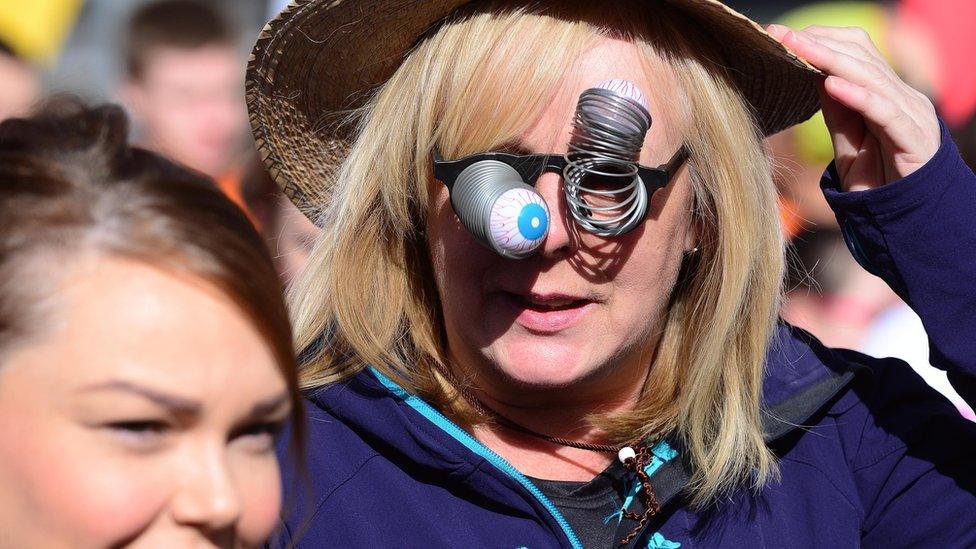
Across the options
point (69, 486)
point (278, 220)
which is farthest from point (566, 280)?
point (278, 220)

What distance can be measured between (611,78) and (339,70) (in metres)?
0.57

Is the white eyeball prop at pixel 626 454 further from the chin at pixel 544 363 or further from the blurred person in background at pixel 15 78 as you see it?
the blurred person in background at pixel 15 78

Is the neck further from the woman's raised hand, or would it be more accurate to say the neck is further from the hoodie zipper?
the woman's raised hand

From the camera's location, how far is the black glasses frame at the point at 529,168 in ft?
6.05

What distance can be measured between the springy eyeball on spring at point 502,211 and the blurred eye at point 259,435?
1.70 ft

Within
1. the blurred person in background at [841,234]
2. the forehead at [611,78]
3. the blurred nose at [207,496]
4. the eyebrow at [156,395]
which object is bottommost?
the blurred person in background at [841,234]

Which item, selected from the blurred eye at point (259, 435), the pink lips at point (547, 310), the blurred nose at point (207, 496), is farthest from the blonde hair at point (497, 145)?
the blurred nose at point (207, 496)

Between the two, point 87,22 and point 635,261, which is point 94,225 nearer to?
point 635,261

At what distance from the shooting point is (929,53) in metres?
4.48

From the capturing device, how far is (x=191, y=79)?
418 cm

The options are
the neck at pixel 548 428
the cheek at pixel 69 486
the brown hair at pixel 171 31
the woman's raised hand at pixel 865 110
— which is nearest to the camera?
the cheek at pixel 69 486

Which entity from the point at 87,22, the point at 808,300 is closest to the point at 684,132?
the point at 808,300

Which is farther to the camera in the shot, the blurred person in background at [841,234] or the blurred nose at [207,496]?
the blurred person in background at [841,234]

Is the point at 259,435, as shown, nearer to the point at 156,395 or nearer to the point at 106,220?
the point at 156,395
